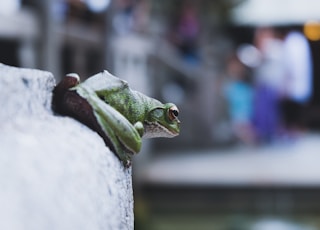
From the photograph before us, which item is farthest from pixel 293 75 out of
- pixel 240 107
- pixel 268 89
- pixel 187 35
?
pixel 187 35

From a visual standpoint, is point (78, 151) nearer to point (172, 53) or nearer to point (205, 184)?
point (205, 184)

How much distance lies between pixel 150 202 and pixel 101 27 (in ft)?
5.15

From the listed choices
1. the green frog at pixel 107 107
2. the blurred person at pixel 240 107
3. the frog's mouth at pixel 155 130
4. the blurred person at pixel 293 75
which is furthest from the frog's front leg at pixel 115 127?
the blurred person at pixel 240 107

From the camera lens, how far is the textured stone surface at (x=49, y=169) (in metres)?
0.47

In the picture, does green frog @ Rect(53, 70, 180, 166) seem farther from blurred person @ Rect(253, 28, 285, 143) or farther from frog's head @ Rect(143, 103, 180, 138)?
blurred person @ Rect(253, 28, 285, 143)

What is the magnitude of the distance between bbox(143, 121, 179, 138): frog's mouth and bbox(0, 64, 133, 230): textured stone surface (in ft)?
0.39

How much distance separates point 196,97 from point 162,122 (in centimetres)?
869

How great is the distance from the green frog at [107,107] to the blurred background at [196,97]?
10.5ft

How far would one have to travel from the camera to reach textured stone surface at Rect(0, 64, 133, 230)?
47cm

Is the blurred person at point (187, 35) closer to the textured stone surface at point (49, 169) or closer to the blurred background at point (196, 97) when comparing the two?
the blurred background at point (196, 97)

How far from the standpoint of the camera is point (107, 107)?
0.62 meters

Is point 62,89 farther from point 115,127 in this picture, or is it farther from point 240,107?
point 240,107

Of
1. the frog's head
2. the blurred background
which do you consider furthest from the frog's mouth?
the blurred background

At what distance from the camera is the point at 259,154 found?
8.79 m
